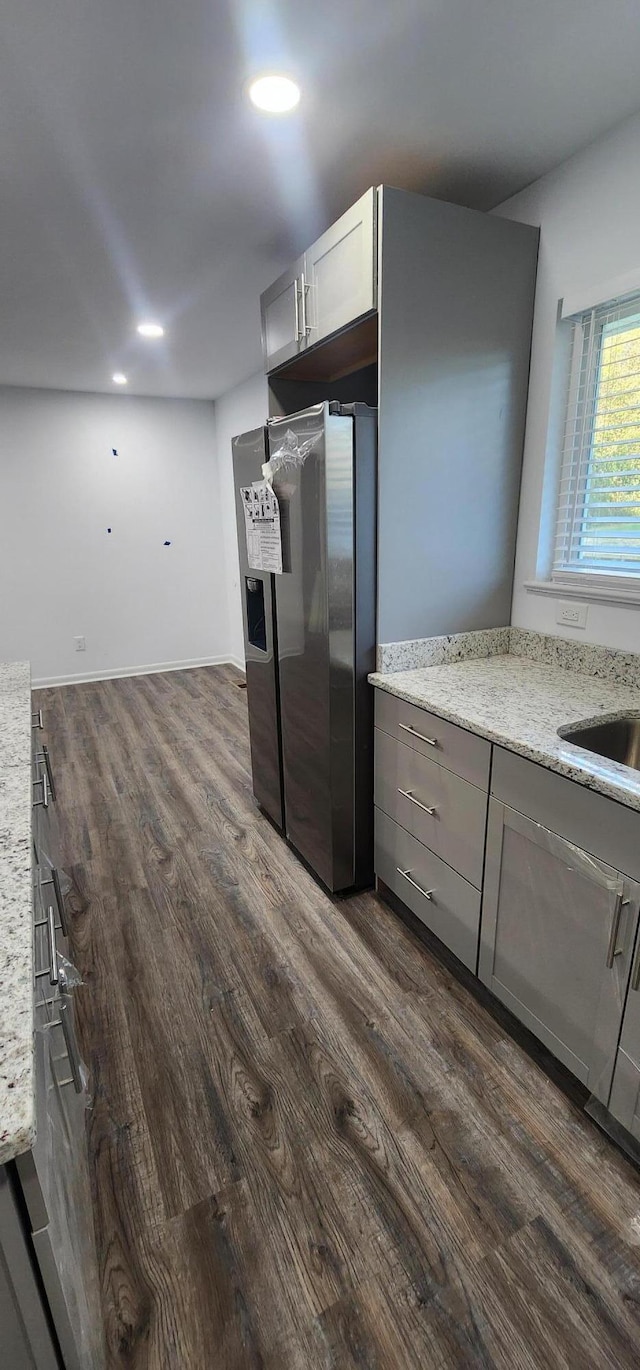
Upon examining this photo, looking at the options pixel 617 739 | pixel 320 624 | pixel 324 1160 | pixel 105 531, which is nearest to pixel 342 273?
pixel 320 624

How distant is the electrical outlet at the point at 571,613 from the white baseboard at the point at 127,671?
12.6ft

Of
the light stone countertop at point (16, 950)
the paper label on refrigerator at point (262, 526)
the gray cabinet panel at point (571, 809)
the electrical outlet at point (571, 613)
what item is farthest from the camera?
the paper label on refrigerator at point (262, 526)

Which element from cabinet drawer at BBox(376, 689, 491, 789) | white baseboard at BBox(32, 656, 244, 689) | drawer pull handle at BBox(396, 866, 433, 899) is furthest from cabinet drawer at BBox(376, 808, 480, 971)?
white baseboard at BBox(32, 656, 244, 689)

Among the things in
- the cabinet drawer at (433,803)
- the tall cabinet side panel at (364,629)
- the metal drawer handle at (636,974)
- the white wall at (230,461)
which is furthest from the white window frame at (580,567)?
the white wall at (230,461)

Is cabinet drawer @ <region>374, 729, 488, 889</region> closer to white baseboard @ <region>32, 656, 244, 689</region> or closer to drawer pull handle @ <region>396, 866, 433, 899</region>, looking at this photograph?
drawer pull handle @ <region>396, 866, 433, 899</region>

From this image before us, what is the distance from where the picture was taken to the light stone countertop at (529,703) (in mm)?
1285

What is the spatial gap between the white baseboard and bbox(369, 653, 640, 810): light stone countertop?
3.76 m

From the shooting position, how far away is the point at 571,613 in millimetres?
2021

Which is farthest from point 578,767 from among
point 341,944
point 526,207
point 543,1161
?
point 526,207

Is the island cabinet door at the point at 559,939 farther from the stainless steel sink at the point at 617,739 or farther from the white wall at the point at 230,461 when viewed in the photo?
the white wall at the point at 230,461

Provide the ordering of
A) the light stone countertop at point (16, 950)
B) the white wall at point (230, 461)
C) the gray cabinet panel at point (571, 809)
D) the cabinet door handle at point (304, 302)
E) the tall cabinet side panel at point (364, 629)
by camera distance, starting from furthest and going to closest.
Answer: the white wall at point (230, 461)
the cabinet door handle at point (304, 302)
the tall cabinet side panel at point (364, 629)
the gray cabinet panel at point (571, 809)
the light stone countertop at point (16, 950)

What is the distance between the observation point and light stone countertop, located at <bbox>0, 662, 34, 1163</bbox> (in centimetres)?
58

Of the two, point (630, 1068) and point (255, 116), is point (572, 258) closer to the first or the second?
point (255, 116)

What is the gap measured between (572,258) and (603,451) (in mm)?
593
